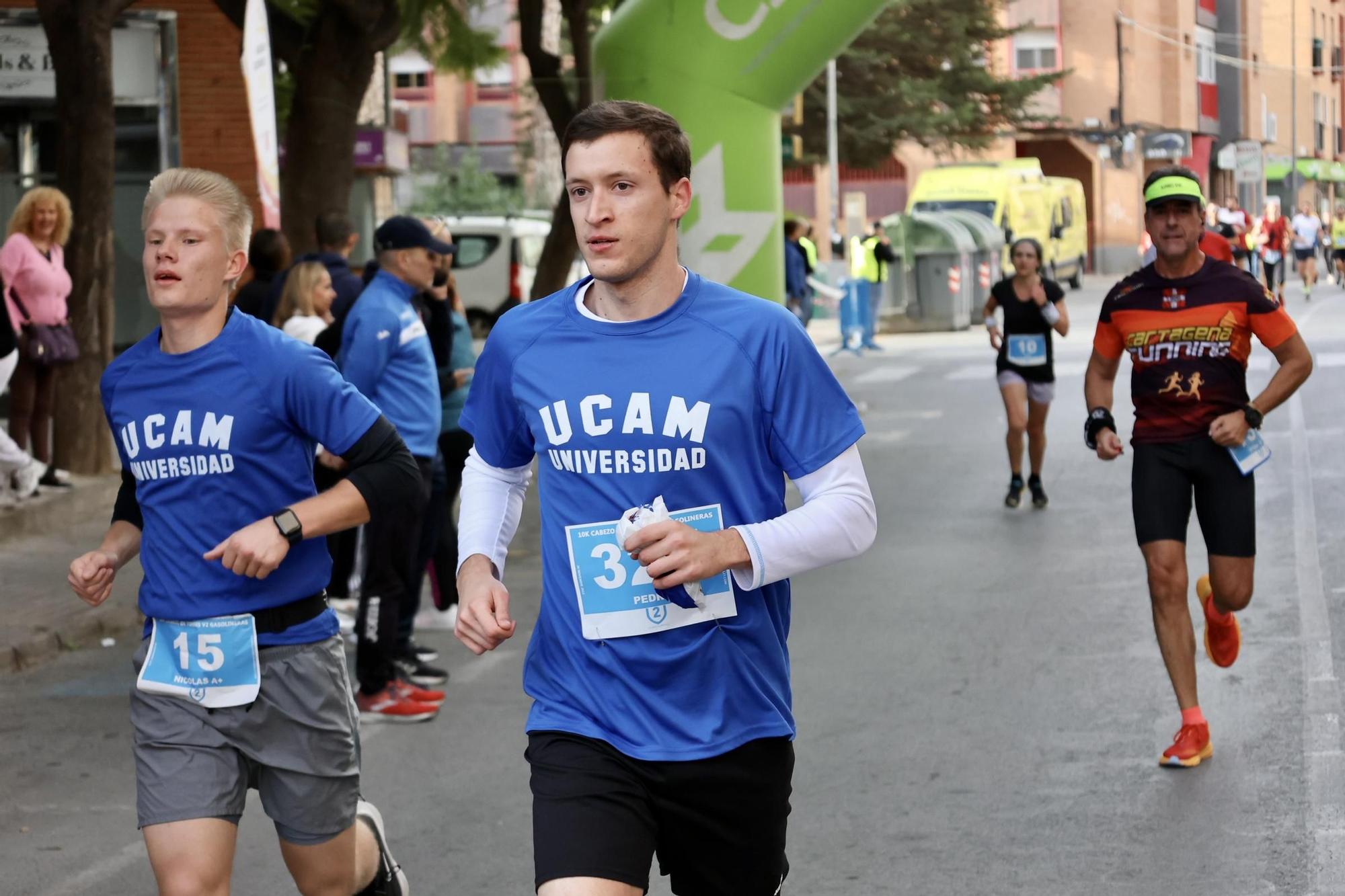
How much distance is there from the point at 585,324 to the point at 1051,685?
498cm

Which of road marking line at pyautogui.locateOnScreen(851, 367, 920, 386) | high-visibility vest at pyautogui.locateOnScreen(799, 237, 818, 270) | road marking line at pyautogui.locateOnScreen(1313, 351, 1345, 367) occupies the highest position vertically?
high-visibility vest at pyautogui.locateOnScreen(799, 237, 818, 270)

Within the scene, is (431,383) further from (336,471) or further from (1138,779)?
(1138,779)

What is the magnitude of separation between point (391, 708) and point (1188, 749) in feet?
9.97

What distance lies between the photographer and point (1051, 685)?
26.8ft

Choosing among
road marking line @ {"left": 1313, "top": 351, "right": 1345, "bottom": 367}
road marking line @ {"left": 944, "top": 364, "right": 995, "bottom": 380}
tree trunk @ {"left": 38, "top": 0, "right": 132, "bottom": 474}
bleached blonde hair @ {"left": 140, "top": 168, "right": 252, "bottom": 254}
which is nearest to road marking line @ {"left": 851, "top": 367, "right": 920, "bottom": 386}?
road marking line @ {"left": 944, "top": 364, "right": 995, "bottom": 380}

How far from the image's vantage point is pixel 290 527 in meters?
4.11

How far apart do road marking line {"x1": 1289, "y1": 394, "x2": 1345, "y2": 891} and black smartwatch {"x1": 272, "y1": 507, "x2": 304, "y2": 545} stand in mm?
2912

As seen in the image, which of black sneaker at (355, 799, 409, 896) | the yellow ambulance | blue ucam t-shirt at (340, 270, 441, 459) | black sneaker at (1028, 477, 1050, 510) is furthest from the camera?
the yellow ambulance

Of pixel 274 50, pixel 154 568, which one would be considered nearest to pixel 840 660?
pixel 154 568

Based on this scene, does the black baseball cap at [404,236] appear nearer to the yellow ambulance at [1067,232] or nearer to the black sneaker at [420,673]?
the black sneaker at [420,673]

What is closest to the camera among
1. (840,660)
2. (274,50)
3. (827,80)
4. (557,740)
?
(557,740)

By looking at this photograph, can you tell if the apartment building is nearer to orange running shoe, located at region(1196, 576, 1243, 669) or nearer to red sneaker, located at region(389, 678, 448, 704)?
red sneaker, located at region(389, 678, 448, 704)

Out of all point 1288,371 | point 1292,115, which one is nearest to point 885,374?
point 1288,371

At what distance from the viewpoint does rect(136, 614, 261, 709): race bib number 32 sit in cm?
416
